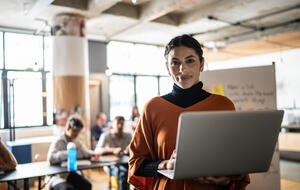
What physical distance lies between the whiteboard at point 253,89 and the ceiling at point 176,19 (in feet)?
7.08

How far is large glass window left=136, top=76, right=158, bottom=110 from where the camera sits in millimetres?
8938

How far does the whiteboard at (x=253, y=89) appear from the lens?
2783mm

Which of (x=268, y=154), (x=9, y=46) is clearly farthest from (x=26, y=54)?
(x=268, y=154)

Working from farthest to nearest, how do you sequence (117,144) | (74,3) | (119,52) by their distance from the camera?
(119,52) < (74,3) < (117,144)

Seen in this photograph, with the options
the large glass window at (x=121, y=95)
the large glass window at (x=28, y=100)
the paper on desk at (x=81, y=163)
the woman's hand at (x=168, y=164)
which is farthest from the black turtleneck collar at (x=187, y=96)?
the large glass window at (x=121, y=95)

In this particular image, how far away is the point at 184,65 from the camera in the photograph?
120cm

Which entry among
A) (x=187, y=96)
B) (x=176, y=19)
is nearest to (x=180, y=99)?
(x=187, y=96)

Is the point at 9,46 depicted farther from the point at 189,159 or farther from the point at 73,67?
the point at 189,159

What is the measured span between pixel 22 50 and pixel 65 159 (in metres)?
4.59

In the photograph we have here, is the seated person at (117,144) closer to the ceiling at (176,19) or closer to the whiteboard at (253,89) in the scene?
the whiteboard at (253,89)

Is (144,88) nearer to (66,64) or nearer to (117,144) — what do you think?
(66,64)

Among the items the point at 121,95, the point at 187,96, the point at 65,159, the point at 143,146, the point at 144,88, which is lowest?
the point at 65,159

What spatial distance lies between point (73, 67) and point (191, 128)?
5.11m

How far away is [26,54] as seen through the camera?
267 inches
